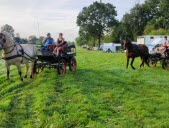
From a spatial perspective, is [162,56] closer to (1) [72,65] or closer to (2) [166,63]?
(2) [166,63]

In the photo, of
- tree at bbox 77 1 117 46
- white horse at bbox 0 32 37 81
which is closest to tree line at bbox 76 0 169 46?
tree at bbox 77 1 117 46

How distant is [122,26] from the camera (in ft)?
283

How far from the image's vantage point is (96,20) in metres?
86.4

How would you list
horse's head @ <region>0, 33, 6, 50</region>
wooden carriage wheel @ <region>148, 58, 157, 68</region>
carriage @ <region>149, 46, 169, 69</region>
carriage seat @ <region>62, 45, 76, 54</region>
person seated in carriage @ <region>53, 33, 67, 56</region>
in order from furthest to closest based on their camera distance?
wooden carriage wheel @ <region>148, 58, 157, 68</region>
carriage @ <region>149, 46, 169, 69</region>
carriage seat @ <region>62, 45, 76, 54</region>
person seated in carriage @ <region>53, 33, 67, 56</region>
horse's head @ <region>0, 33, 6, 50</region>

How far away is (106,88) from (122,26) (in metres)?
76.8

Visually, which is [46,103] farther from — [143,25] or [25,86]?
[143,25]

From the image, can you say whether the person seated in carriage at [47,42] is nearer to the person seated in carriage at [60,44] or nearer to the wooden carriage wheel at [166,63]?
the person seated in carriage at [60,44]

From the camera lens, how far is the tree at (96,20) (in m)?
85.2

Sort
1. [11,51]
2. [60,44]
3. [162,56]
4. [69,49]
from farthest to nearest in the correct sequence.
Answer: [162,56], [69,49], [60,44], [11,51]

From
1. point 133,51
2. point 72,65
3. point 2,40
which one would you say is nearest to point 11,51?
point 2,40

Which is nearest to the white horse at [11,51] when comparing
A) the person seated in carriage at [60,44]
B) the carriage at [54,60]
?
the carriage at [54,60]

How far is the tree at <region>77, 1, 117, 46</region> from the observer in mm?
85250

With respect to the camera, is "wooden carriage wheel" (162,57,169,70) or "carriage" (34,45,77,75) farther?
"wooden carriage wheel" (162,57,169,70)

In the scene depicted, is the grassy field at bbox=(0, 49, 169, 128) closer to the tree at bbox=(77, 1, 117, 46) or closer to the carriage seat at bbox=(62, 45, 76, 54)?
the carriage seat at bbox=(62, 45, 76, 54)
